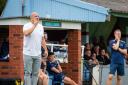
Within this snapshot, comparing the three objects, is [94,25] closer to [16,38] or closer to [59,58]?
[59,58]

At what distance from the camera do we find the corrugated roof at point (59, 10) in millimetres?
15586

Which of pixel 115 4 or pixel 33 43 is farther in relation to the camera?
pixel 115 4

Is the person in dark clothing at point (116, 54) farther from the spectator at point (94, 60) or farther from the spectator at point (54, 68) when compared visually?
the spectator at point (54, 68)

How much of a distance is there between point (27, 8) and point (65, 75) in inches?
95.0

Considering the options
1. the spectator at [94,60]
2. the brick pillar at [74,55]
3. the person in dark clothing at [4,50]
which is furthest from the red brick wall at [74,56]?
the person in dark clothing at [4,50]

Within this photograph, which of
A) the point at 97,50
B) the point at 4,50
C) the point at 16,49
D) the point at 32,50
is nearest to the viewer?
the point at 32,50

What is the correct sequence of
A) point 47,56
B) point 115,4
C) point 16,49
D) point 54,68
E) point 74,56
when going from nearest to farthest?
point 16,49 → point 47,56 → point 54,68 → point 74,56 → point 115,4

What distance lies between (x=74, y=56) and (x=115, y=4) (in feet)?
12.4

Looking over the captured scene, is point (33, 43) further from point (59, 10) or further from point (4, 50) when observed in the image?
point (59, 10)

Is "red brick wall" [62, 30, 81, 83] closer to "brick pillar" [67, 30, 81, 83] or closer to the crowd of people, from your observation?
"brick pillar" [67, 30, 81, 83]

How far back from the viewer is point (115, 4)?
64.0ft

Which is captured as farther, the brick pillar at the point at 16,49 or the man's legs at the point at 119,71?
the man's legs at the point at 119,71

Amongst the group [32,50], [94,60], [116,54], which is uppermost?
[32,50]

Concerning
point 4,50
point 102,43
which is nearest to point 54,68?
point 4,50
